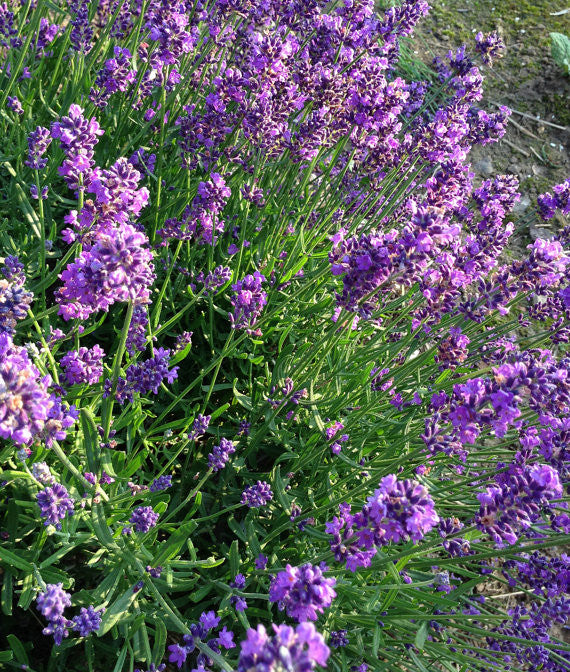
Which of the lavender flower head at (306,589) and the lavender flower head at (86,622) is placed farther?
the lavender flower head at (86,622)

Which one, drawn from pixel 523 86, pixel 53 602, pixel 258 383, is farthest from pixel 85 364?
pixel 523 86

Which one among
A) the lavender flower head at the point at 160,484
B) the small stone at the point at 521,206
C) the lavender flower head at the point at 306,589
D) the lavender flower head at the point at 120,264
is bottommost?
the lavender flower head at the point at 160,484

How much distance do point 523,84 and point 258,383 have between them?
20.1 ft

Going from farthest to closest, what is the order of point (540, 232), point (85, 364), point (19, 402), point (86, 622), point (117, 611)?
1. point (540, 232)
2. point (85, 364)
3. point (117, 611)
4. point (86, 622)
5. point (19, 402)

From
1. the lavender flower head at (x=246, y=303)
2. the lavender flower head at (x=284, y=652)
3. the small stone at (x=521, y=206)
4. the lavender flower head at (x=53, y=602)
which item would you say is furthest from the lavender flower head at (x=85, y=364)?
the small stone at (x=521, y=206)

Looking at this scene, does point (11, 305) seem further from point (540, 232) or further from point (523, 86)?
point (523, 86)

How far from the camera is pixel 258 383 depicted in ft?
11.2

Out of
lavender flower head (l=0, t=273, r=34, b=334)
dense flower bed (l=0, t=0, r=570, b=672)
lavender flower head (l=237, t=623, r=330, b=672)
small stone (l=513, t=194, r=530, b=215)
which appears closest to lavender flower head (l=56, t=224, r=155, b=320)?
dense flower bed (l=0, t=0, r=570, b=672)

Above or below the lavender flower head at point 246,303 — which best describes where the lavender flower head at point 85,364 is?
below

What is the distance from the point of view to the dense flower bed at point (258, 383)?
2088 mm

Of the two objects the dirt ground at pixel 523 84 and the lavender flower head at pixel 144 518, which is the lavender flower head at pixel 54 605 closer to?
the lavender flower head at pixel 144 518

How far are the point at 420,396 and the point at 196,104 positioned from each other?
2.32 metres

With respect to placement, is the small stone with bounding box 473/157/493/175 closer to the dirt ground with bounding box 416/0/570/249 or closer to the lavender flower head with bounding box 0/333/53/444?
the dirt ground with bounding box 416/0/570/249

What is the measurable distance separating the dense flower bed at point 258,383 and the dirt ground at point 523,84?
7.77 feet
